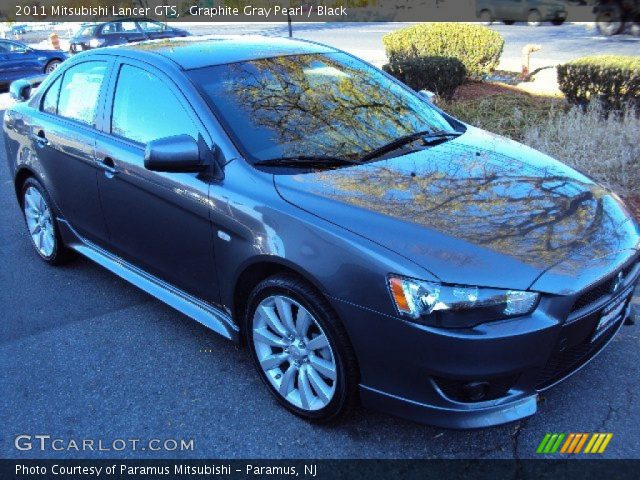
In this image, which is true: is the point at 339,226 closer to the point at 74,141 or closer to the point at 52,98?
the point at 74,141

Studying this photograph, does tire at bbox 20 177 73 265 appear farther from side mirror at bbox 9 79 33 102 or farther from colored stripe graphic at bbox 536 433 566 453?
colored stripe graphic at bbox 536 433 566 453

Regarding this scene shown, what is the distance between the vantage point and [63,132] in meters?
4.18

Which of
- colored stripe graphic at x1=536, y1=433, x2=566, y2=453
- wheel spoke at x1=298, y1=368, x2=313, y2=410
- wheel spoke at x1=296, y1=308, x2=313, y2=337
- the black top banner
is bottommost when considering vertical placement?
colored stripe graphic at x1=536, y1=433, x2=566, y2=453

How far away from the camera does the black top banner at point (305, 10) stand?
79.3 ft

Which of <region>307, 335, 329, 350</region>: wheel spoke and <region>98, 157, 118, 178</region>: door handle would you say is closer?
<region>307, 335, 329, 350</region>: wheel spoke

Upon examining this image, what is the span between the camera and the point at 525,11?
78.0ft

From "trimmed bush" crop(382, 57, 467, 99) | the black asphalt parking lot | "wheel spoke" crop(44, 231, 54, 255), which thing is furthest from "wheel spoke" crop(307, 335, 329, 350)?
"trimmed bush" crop(382, 57, 467, 99)

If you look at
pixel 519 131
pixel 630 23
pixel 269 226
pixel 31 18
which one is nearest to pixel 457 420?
pixel 269 226

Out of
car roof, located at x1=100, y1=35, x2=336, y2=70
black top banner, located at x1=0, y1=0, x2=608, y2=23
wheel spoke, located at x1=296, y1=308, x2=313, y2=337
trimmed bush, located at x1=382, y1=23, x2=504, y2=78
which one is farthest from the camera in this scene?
black top banner, located at x1=0, y1=0, x2=608, y2=23

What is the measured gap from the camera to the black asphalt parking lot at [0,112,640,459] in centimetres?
279

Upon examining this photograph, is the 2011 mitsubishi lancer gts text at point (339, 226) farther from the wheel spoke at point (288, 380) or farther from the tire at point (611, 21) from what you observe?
the tire at point (611, 21)

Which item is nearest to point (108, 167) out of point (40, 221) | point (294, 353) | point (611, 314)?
point (40, 221)

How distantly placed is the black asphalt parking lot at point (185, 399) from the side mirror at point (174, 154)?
3.81 feet

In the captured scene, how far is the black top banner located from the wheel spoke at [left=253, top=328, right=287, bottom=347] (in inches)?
882
